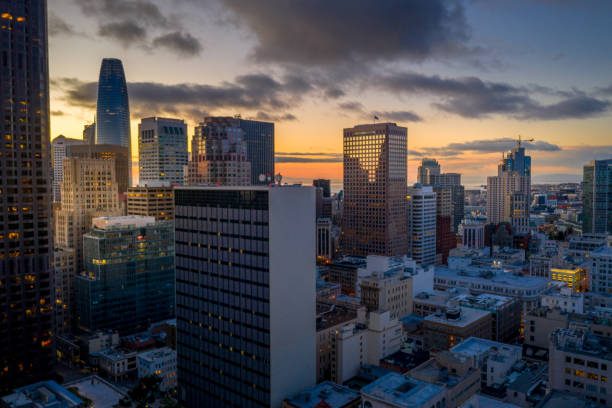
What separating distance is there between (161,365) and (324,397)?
76.4m

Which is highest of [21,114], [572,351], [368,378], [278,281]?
[21,114]

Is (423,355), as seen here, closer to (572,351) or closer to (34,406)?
(572,351)

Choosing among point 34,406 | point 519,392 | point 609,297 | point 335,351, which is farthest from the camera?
point 609,297

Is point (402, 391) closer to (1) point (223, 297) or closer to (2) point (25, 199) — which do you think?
(1) point (223, 297)

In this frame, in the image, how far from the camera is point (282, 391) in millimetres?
107500

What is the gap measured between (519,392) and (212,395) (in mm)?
78051

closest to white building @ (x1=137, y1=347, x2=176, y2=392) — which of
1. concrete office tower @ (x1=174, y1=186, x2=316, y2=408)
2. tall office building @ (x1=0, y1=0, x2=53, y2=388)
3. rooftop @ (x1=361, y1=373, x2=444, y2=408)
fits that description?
tall office building @ (x1=0, y1=0, x2=53, y2=388)

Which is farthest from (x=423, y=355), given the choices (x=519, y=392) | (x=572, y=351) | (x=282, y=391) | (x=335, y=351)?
(x=282, y=391)

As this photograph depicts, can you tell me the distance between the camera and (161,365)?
16225 centimetres

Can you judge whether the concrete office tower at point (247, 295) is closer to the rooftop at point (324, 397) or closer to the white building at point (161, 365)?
the rooftop at point (324, 397)

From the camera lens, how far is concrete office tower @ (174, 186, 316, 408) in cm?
10531

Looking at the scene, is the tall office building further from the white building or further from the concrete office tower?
the concrete office tower

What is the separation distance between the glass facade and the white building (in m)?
40.8

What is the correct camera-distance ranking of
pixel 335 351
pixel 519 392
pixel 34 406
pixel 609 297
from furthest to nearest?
pixel 609 297 < pixel 335 351 < pixel 519 392 < pixel 34 406
